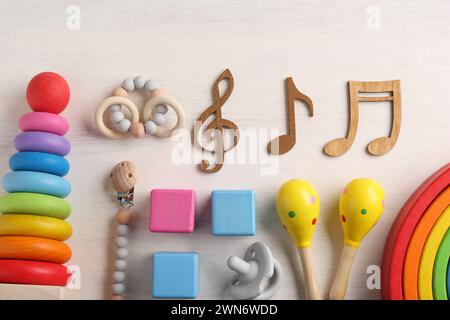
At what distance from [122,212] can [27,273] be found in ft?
0.70

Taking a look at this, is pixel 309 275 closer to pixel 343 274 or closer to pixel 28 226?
pixel 343 274

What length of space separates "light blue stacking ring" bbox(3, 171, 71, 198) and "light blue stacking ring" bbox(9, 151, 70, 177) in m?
0.01

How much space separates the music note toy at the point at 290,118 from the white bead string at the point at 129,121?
22 centimetres

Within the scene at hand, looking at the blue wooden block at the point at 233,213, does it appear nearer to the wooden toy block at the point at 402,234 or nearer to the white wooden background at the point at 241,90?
the white wooden background at the point at 241,90

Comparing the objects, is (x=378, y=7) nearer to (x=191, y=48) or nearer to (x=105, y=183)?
(x=191, y=48)

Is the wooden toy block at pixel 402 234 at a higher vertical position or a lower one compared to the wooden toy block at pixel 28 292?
higher

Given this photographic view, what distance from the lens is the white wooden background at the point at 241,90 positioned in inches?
45.6

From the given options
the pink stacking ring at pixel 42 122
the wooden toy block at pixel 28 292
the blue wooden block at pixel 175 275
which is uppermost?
the pink stacking ring at pixel 42 122

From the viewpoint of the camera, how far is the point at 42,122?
1.11 m

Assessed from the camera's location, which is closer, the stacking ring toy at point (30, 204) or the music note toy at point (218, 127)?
the stacking ring toy at point (30, 204)

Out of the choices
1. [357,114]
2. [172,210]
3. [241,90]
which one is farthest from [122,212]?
[357,114]

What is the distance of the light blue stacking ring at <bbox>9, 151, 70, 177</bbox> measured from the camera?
42.6 inches

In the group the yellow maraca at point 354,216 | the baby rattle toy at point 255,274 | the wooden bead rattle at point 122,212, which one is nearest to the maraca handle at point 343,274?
the yellow maraca at point 354,216

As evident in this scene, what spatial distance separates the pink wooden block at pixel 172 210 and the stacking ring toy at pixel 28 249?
0.60ft
